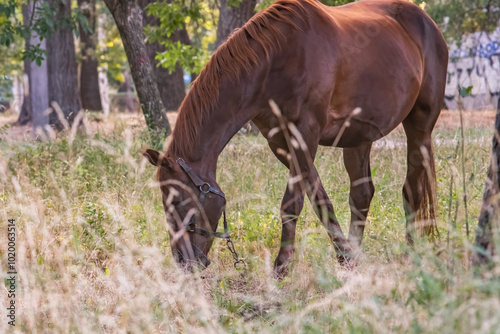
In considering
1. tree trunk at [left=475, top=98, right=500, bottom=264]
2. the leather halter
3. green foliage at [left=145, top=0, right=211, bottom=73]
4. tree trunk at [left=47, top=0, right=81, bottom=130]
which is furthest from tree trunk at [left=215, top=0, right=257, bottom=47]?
tree trunk at [left=475, top=98, right=500, bottom=264]

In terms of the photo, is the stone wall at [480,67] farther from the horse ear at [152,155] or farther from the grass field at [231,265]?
the horse ear at [152,155]

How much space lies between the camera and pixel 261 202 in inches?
217

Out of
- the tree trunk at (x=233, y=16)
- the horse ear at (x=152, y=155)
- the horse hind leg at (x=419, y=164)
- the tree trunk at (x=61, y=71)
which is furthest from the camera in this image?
the tree trunk at (x=61, y=71)

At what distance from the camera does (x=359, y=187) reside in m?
5.00

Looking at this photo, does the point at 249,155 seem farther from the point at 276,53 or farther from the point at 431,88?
the point at 276,53

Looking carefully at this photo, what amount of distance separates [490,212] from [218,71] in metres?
1.95

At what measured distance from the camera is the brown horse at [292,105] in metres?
3.98

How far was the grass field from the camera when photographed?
2.47 metres

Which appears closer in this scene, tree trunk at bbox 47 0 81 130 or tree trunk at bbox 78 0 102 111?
tree trunk at bbox 47 0 81 130

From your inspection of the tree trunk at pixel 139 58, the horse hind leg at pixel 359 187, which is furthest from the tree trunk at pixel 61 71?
the horse hind leg at pixel 359 187

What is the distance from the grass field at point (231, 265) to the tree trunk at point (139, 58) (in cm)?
86

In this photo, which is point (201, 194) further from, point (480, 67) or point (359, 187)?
point (480, 67)

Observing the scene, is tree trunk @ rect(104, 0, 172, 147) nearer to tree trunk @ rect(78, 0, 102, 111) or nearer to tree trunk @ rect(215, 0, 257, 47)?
tree trunk @ rect(215, 0, 257, 47)

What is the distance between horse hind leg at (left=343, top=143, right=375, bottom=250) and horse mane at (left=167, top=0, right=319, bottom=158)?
123 cm
